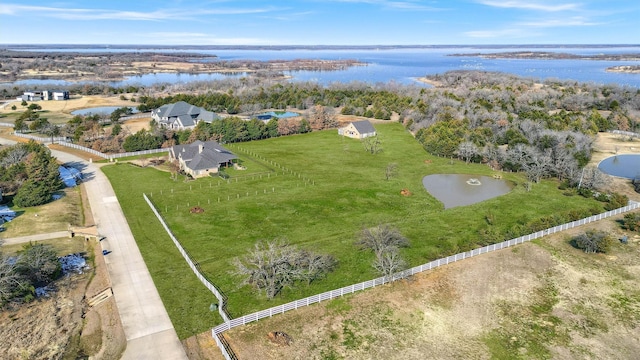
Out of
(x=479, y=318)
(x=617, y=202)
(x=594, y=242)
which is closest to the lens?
(x=479, y=318)

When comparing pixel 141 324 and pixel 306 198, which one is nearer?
pixel 141 324

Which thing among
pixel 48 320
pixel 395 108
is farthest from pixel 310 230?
pixel 395 108

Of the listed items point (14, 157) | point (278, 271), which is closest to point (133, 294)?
point (278, 271)

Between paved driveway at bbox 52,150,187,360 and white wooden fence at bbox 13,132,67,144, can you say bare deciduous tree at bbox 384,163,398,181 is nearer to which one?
paved driveway at bbox 52,150,187,360

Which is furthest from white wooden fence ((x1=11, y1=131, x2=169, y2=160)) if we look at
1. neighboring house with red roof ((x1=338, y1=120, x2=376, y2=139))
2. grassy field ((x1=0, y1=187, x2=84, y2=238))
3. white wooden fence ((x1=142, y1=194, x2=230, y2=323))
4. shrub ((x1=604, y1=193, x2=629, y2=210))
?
shrub ((x1=604, y1=193, x2=629, y2=210))

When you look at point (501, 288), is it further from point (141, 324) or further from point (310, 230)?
point (141, 324)

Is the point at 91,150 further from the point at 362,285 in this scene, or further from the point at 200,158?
the point at 362,285
